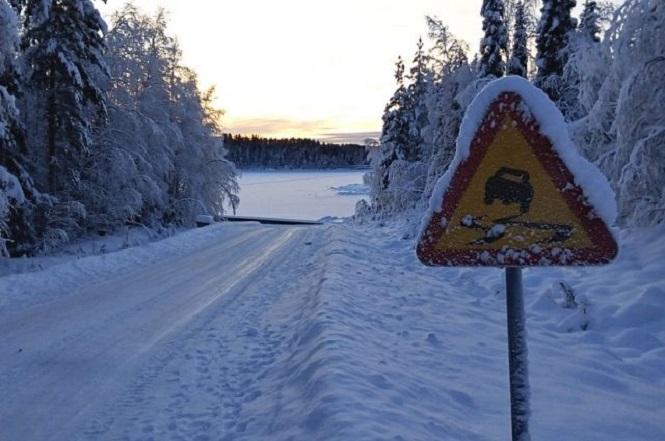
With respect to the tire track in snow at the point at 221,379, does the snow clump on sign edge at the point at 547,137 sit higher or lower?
higher

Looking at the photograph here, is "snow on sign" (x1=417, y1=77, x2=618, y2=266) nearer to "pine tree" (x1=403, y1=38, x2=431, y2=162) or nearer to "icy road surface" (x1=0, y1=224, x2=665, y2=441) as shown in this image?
"icy road surface" (x1=0, y1=224, x2=665, y2=441)

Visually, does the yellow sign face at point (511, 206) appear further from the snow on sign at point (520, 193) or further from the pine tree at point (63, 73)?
the pine tree at point (63, 73)

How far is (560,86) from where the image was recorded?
20.8 metres

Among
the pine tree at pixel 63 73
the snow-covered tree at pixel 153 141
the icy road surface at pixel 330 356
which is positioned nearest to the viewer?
the icy road surface at pixel 330 356

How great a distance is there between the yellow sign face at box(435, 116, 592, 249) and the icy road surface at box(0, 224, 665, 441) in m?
A: 2.09

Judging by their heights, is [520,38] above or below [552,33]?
above

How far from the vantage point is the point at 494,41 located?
1970cm

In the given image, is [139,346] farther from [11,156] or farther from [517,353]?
[11,156]

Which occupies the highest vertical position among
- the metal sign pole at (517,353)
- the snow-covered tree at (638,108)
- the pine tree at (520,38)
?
the pine tree at (520,38)

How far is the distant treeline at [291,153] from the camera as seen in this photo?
16348cm

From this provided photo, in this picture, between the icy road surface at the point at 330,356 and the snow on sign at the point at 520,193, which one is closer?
the snow on sign at the point at 520,193

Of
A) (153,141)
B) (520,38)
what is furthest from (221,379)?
(520,38)

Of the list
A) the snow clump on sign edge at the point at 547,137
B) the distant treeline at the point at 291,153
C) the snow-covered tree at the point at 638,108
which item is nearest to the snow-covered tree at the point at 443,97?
the snow-covered tree at the point at 638,108

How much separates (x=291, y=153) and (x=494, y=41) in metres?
155
